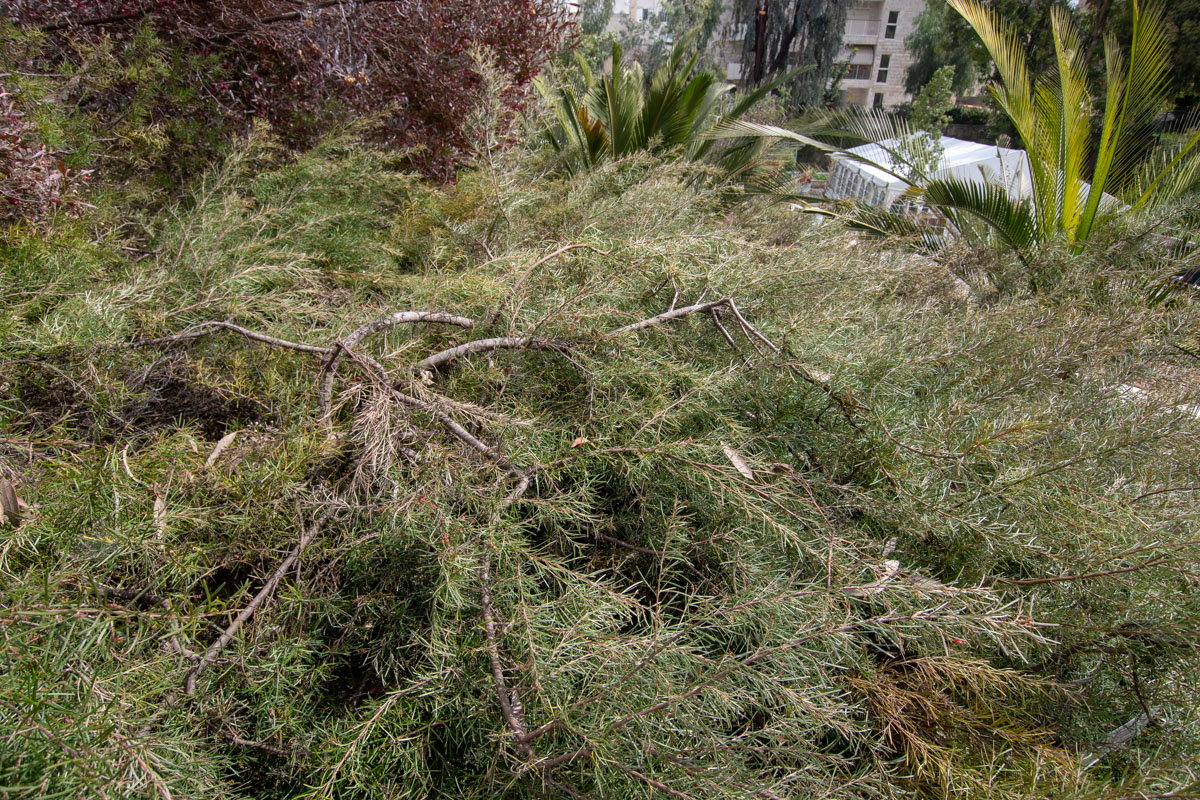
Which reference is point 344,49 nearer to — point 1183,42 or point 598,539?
point 598,539

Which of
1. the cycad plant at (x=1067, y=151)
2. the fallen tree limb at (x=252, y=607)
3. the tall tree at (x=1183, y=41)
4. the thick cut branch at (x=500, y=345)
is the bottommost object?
the fallen tree limb at (x=252, y=607)

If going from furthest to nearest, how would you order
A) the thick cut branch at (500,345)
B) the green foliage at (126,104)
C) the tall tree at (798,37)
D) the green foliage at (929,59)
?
the green foliage at (929,59), the tall tree at (798,37), the green foliage at (126,104), the thick cut branch at (500,345)

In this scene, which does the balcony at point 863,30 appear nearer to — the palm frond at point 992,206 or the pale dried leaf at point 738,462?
the palm frond at point 992,206

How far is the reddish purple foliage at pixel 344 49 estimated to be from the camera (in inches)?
106

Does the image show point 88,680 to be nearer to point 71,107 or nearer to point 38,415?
point 38,415

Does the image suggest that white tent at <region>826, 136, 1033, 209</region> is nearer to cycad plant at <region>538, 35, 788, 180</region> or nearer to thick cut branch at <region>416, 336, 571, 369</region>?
cycad plant at <region>538, 35, 788, 180</region>

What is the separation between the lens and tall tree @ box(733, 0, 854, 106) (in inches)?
709

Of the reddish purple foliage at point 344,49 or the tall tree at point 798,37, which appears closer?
the reddish purple foliage at point 344,49

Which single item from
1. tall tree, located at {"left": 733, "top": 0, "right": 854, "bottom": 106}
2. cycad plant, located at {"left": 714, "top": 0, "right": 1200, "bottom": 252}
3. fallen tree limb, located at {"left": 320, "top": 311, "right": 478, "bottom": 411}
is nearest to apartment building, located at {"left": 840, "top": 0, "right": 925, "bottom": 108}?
tall tree, located at {"left": 733, "top": 0, "right": 854, "bottom": 106}

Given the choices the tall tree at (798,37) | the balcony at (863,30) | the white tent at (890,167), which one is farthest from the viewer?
the balcony at (863,30)

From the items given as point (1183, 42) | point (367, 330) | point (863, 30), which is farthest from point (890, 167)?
point (863, 30)

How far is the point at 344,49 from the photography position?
3189mm

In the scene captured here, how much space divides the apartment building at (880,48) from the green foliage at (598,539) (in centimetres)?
3875

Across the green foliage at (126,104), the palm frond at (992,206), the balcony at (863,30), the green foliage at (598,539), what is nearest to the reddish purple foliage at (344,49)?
the green foliage at (126,104)
